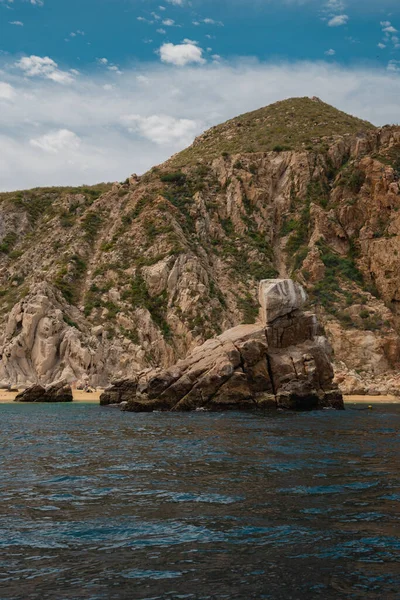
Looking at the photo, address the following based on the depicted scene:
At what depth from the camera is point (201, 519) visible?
514 inches

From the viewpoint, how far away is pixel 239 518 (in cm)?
1314

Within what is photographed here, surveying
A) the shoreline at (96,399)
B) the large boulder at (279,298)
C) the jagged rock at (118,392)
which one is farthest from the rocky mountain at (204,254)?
the large boulder at (279,298)

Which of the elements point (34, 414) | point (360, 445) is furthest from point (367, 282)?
point (360, 445)

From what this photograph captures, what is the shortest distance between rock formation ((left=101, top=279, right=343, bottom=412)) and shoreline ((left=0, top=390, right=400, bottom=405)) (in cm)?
1164

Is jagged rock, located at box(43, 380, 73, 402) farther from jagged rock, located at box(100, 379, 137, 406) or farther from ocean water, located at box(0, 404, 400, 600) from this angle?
ocean water, located at box(0, 404, 400, 600)

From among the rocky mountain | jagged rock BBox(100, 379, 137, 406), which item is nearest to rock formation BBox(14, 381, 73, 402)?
jagged rock BBox(100, 379, 137, 406)

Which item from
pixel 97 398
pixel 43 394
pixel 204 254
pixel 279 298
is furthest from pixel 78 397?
pixel 204 254

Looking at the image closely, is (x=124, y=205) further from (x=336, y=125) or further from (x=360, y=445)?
(x=360, y=445)

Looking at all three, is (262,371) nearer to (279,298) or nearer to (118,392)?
(279,298)

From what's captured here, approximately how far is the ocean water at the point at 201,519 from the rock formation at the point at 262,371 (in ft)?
65.2

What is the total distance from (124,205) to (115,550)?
99.5m

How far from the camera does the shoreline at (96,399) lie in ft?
199

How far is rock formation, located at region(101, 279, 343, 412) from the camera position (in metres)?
46.5

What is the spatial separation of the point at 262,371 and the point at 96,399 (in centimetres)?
2246
